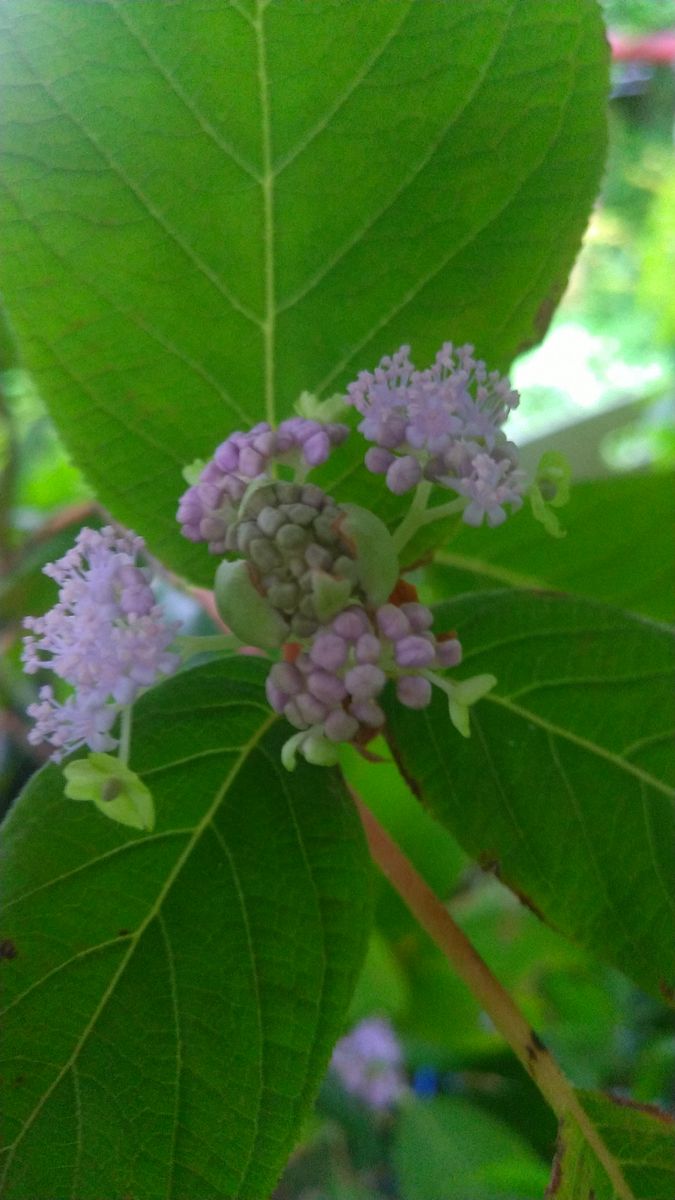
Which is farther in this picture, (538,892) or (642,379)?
(642,379)

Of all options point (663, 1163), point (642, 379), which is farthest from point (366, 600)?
point (642, 379)

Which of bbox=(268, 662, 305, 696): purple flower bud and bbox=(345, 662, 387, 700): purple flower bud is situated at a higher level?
bbox=(268, 662, 305, 696): purple flower bud

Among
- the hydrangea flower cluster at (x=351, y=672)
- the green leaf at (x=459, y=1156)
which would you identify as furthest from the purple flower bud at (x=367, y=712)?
the green leaf at (x=459, y=1156)

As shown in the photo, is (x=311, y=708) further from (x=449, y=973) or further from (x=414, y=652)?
(x=449, y=973)

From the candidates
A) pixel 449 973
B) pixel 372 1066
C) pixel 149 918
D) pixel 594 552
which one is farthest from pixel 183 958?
pixel 372 1066

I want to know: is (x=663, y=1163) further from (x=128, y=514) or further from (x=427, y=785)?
(x=128, y=514)

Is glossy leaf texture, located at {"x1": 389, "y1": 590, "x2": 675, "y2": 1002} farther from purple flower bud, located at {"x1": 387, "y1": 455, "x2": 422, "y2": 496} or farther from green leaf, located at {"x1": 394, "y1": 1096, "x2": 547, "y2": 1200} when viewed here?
green leaf, located at {"x1": 394, "y1": 1096, "x2": 547, "y2": 1200}

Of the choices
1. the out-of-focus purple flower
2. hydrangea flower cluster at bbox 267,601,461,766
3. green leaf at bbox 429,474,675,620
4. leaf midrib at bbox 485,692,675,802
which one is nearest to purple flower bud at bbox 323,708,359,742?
hydrangea flower cluster at bbox 267,601,461,766
